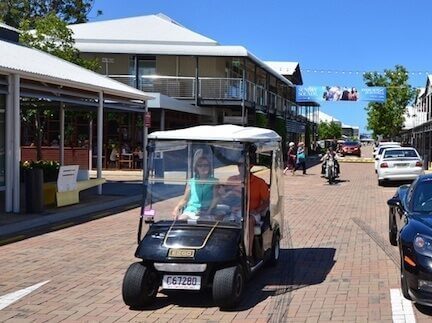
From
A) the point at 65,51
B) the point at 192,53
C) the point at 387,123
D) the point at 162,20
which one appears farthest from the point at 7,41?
the point at 387,123

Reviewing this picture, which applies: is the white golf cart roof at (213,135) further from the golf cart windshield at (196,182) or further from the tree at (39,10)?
the tree at (39,10)

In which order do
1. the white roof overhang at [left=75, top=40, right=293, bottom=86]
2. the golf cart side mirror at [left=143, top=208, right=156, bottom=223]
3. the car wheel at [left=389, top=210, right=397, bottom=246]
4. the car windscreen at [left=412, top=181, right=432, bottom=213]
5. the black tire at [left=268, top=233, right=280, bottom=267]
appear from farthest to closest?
the white roof overhang at [left=75, top=40, right=293, bottom=86] < the car wheel at [left=389, top=210, right=397, bottom=246] < the black tire at [left=268, top=233, right=280, bottom=267] < the car windscreen at [left=412, top=181, right=432, bottom=213] < the golf cart side mirror at [left=143, top=208, right=156, bottom=223]

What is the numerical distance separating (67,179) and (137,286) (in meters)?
9.36

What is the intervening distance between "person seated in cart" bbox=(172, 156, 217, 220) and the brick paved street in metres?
0.99

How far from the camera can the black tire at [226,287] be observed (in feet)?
20.6

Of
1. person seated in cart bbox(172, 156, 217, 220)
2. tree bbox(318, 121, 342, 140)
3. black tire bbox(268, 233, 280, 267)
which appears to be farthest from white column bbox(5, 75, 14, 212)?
tree bbox(318, 121, 342, 140)

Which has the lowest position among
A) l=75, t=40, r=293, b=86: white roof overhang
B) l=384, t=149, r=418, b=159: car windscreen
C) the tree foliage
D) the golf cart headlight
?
the golf cart headlight

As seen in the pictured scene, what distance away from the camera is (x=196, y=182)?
703 cm

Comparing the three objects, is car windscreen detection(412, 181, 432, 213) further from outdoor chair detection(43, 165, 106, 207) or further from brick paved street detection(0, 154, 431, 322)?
outdoor chair detection(43, 165, 106, 207)

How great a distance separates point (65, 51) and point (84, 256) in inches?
665

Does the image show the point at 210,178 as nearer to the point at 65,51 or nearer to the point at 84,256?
the point at 84,256

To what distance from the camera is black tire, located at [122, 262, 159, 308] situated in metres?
6.39

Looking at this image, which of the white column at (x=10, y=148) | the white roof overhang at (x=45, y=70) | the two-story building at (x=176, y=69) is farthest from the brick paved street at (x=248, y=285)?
the two-story building at (x=176, y=69)

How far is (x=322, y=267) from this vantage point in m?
8.56
